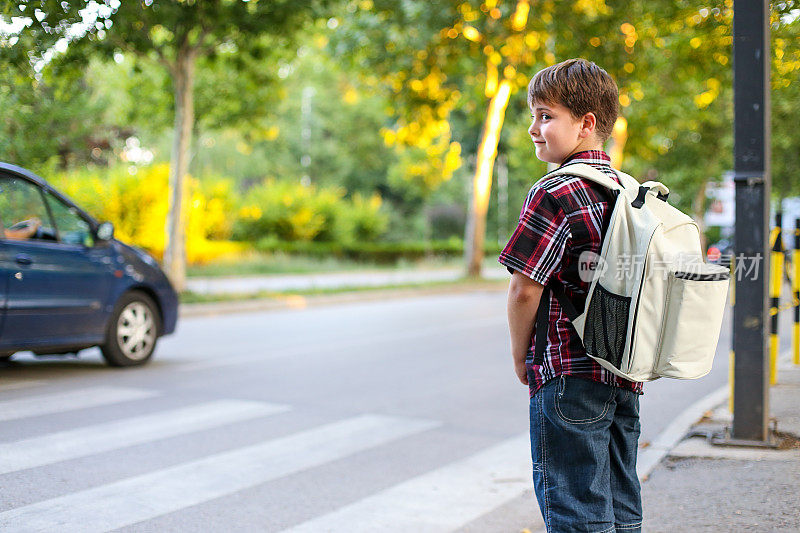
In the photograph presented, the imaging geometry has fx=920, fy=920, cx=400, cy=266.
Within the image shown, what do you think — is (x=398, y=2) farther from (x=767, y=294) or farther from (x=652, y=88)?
(x=767, y=294)

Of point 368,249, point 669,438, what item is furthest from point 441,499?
point 368,249

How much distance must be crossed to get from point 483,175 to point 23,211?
19.5m

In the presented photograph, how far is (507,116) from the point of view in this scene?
3019cm

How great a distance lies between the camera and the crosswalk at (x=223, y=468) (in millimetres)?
4445

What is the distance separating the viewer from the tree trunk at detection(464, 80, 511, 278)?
83.3 ft

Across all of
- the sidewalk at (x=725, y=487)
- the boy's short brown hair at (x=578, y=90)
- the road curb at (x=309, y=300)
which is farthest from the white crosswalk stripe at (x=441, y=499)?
the road curb at (x=309, y=300)

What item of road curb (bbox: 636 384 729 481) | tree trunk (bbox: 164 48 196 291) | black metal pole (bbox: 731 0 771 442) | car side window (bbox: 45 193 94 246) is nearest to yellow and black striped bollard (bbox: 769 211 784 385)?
road curb (bbox: 636 384 729 481)

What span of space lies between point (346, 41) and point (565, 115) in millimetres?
21824

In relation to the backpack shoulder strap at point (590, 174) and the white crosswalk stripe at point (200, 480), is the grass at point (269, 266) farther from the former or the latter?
the backpack shoulder strap at point (590, 174)

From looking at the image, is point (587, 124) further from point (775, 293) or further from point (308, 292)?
point (308, 292)

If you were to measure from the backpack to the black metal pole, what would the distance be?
3.02m

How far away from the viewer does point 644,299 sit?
8.06 feet

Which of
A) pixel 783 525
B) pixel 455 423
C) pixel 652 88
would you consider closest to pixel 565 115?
pixel 783 525

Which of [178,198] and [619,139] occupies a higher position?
[619,139]
